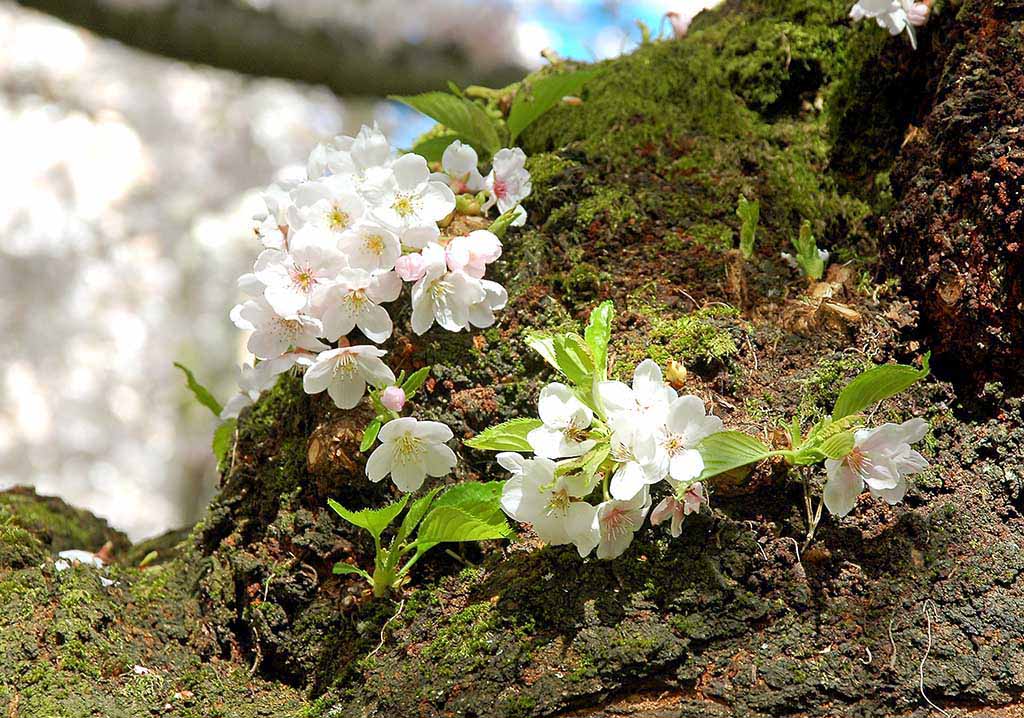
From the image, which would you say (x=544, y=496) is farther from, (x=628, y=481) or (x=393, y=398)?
(x=393, y=398)

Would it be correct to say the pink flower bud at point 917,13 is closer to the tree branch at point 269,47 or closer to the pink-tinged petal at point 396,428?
the pink-tinged petal at point 396,428

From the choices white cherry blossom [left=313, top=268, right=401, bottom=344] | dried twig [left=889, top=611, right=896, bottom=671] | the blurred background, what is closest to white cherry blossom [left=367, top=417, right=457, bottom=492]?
white cherry blossom [left=313, top=268, right=401, bottom=344]

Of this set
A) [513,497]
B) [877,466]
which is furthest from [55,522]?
[877,466]

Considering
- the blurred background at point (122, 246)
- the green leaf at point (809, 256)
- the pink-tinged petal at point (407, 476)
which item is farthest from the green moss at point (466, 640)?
the blurred background at point (122, 246)

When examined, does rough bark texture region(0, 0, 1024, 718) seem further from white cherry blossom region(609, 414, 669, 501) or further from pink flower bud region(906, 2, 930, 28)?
white cherry blossom region(609, 414, 669, 501)

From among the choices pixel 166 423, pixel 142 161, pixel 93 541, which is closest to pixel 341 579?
pixel 93 541

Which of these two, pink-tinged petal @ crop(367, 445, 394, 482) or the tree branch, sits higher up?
the tree branch

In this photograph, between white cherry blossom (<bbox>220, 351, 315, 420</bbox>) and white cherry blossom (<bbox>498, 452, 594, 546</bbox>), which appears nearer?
white cherry blossom (<bbox>498, 452, 594, 546</bbox>)
